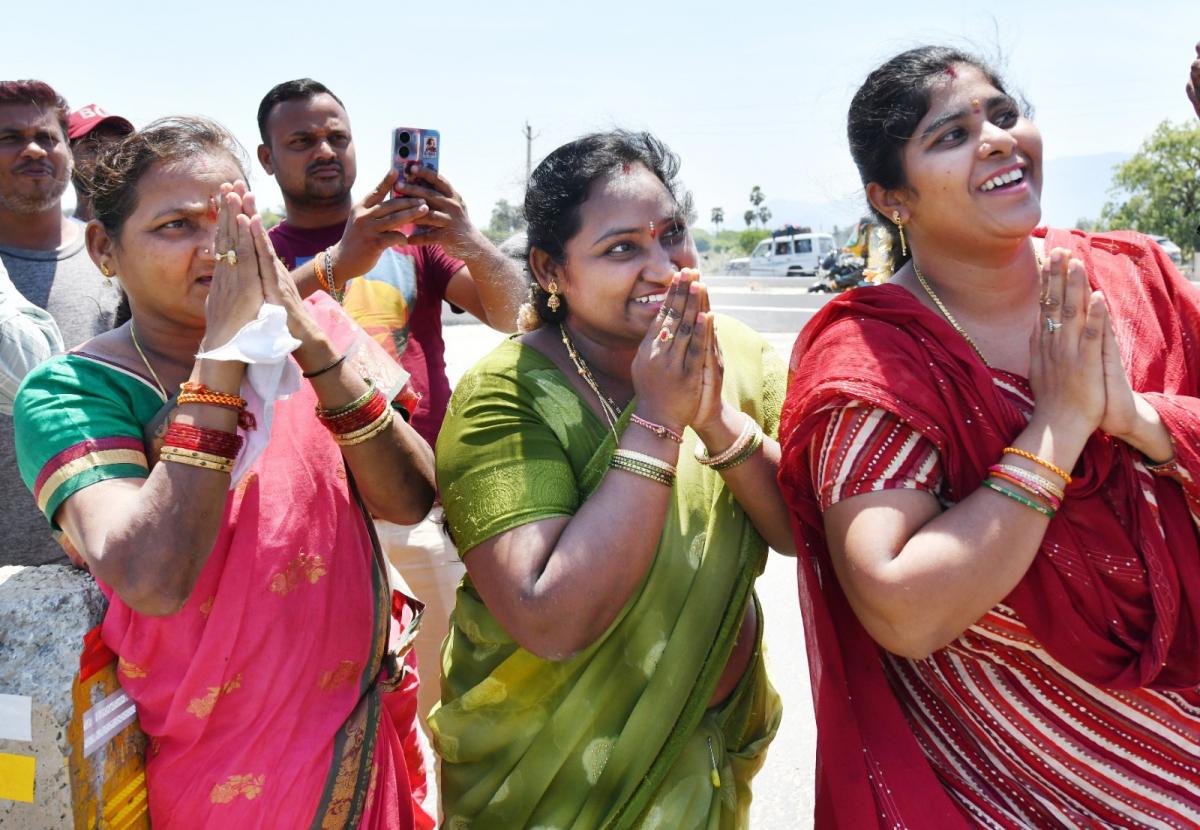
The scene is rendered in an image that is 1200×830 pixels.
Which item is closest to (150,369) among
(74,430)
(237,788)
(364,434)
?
(74,430)

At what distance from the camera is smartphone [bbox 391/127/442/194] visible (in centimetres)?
275

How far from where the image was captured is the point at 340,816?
190 cm

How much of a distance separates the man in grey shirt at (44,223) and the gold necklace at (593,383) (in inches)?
66.5

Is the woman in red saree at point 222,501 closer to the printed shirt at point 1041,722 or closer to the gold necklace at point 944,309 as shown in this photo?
the printed shirt at point 1041,722

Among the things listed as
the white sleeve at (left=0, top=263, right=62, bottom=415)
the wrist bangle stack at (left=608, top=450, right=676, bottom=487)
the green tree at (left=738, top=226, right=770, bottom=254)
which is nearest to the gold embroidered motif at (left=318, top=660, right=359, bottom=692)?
the wrist bangle stack at (left=608, top=450, right=676, bottom=487)

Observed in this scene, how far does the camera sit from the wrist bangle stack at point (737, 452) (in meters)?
1.87

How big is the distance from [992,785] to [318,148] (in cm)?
282

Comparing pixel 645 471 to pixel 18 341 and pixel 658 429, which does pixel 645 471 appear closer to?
pixel 658 429

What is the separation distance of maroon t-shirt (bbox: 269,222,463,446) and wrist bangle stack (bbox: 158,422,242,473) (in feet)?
4.83

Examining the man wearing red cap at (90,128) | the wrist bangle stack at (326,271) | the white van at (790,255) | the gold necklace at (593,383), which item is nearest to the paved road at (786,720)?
the gold necklace at (593,383)

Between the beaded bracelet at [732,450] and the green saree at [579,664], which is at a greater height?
the beaded bracelet at [732,450]

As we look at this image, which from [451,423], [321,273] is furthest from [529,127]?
[451,423]

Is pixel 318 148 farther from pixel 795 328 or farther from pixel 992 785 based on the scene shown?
pixel 795 328

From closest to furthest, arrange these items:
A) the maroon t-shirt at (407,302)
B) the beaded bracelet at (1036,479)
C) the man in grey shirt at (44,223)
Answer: the beaded bracelet at (1036,479), the man in grey shirt at (44,223), the maroon t-shirt at (407,302)
